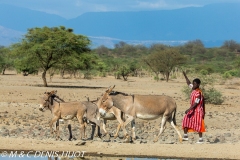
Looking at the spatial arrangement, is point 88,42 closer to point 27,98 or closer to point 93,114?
point 27,98

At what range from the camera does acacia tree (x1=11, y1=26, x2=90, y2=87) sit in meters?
39.3

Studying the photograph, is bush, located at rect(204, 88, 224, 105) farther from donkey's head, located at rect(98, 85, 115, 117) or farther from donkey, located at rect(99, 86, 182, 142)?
donkey's head, located at rect(98, 85, 115, 117)

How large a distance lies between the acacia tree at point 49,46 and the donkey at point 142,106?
24531mm

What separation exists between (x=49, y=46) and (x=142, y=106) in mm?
25259

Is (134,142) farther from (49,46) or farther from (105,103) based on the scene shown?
(49,46)

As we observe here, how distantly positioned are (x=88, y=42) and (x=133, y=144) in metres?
28.8

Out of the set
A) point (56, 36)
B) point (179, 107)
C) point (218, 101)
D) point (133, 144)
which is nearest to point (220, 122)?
point (179, 107)

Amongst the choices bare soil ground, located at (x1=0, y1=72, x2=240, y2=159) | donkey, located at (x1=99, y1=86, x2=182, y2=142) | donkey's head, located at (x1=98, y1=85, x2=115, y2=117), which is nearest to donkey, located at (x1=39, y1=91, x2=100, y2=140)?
donkey's head, located at (x1=98, y1=85, x2=115, y2=117)

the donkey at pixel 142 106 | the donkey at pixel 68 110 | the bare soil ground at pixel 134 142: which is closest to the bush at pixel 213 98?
the bare soil ground at pixel 134 142

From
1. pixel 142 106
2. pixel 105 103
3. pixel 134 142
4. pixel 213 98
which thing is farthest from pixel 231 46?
pixel 134 142

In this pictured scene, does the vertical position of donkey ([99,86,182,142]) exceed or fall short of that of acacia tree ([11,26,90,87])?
it falls short

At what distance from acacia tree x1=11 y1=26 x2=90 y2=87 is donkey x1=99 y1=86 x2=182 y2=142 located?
24.5 metres

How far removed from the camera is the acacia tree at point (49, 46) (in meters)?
39.3

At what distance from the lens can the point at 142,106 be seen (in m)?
14.4
